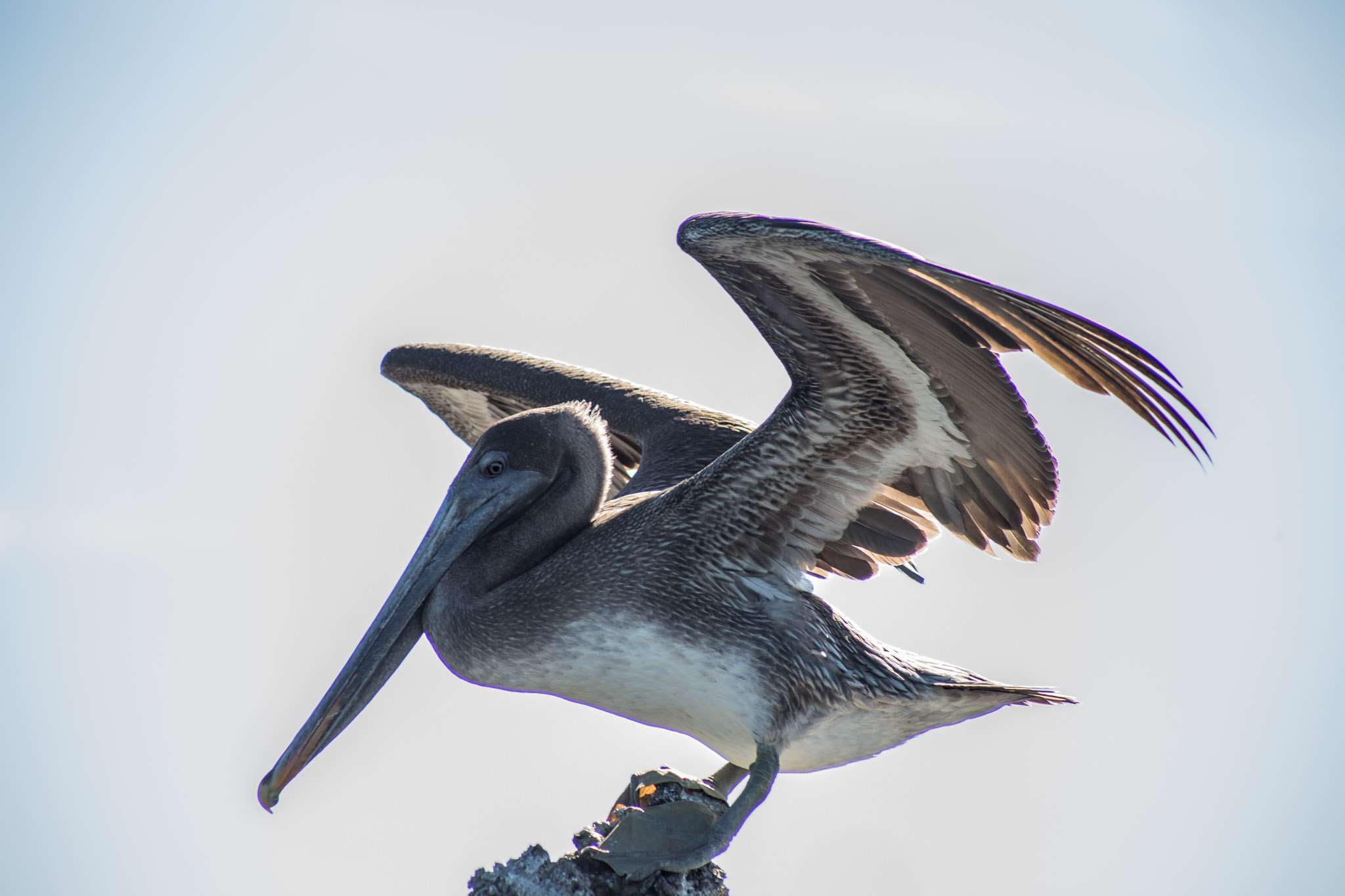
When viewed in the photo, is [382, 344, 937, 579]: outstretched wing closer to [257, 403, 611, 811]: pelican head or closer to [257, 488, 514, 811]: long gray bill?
[257, 403, 611, 811]: pelican head

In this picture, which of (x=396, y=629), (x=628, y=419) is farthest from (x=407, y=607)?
(x=628, y=419)

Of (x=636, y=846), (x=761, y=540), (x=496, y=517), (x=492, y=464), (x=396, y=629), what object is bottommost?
(x=636, y=846)

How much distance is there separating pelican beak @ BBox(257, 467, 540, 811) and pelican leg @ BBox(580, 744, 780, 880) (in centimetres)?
120

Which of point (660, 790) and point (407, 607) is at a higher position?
point (407, 607)

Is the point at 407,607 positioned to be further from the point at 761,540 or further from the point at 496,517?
the point at 761,540

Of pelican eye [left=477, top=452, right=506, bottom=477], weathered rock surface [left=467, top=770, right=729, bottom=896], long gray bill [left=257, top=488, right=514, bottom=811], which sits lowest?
weathered rock surface [left=467, top=770, right=729, bottom=896]

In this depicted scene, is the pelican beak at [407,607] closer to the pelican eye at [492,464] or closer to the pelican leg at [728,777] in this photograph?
the pelican eye at [492,464]


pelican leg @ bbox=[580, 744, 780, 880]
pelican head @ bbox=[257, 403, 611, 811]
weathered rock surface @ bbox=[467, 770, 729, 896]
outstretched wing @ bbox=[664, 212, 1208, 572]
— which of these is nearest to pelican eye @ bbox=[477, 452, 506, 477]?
pelican head @ bbox=[257, 403, 611, 811]

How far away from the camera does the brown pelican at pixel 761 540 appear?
15.9 feet

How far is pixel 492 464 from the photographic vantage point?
5520 mm

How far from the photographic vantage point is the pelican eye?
552cm

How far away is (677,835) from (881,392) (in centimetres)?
170

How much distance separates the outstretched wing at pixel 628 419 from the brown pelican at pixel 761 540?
2 centimetres

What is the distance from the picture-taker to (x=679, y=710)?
17.0ft
